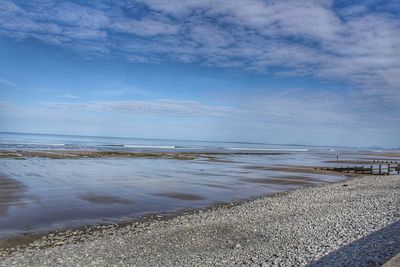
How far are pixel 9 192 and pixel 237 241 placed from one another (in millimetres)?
14170

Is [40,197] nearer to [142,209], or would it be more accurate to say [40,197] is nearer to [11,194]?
[11,194]

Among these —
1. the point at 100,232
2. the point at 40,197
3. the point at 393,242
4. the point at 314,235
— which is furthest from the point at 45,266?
the point at 40,197

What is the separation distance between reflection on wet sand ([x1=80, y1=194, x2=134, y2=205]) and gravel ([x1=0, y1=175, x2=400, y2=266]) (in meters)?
3.82

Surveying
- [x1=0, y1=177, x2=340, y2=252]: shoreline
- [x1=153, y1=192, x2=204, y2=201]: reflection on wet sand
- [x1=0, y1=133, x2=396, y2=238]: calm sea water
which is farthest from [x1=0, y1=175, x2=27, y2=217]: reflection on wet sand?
[x1=153, y1=192, x2=204, y2=201]: reflection on wet sand

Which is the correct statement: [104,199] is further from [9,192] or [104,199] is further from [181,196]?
[9,192]

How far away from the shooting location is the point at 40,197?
1803cm

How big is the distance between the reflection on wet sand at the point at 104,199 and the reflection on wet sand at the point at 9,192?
3176mm

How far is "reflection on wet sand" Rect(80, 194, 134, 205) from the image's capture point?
17547 mm

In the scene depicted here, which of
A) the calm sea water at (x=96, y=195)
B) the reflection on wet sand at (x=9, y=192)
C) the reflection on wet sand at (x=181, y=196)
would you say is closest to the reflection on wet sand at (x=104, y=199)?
the calm sea water at (x=96, y=195)

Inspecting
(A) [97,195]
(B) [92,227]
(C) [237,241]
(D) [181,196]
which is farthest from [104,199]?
(C) [237,241]

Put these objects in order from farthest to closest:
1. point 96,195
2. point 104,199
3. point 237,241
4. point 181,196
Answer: point 181,196 → point 96,195 → point 104,199 → point 237,241

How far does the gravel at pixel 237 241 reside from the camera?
880 centimetres

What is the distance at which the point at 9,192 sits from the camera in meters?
19.2

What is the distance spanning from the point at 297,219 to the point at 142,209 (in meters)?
6.82
